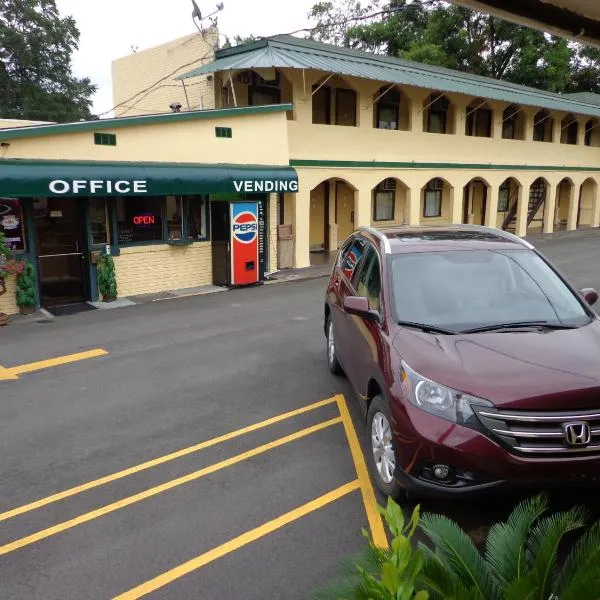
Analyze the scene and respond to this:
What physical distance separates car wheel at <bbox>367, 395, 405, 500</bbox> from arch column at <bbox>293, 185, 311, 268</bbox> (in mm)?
12961

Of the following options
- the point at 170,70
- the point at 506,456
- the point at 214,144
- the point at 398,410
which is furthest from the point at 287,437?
the point at 170,70

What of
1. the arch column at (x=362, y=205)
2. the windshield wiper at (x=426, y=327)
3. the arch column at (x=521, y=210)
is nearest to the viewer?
the windshield wiper at (x=426, y=327)

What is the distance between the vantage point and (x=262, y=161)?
15758 mm

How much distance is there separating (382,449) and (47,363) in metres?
6.01

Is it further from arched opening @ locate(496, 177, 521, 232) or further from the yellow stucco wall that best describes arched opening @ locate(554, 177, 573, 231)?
the yellow stucco wall

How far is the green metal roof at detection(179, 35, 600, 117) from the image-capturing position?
52.1ft

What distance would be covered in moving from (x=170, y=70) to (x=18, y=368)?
1422cm

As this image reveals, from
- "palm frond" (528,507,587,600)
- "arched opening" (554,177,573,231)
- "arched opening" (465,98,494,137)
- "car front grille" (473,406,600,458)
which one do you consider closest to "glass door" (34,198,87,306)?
"car front grille" (473,406,600,458)

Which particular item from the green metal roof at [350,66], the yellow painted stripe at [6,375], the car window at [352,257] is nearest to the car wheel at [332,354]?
the car window at [352,257]

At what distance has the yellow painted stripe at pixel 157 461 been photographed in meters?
4.67

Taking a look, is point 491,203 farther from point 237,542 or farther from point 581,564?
point 581,564

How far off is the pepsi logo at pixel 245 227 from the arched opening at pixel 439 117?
11.1 meters

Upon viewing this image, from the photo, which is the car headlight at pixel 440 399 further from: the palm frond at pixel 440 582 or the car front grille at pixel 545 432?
the palm frond at pixel 440 582

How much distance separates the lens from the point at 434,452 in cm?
381
